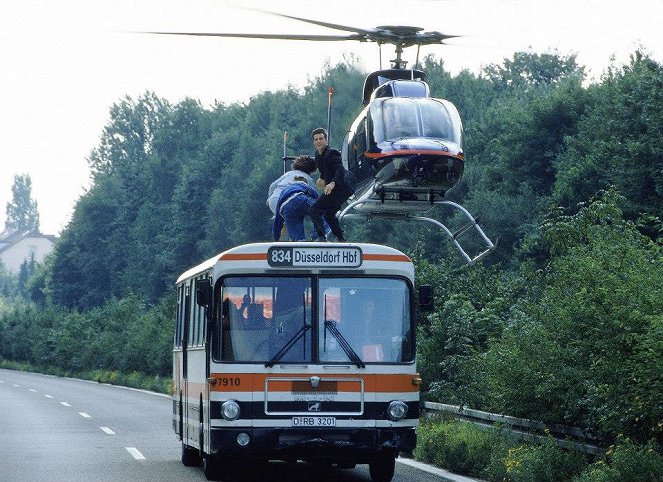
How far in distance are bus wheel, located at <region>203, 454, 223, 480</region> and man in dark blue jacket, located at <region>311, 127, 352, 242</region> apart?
3301 millimetres

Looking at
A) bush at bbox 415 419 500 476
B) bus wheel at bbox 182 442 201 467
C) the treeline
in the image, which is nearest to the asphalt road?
bus wheel at bbox 182 442 201 467

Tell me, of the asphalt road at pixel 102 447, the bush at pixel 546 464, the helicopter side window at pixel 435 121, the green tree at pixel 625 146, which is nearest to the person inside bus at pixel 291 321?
the asphalt road at pixel 102 447

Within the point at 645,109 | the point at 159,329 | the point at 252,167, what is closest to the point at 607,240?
the point at 645,109

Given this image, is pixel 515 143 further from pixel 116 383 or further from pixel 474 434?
pixel 474 434

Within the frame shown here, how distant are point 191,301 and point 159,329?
38463 mm

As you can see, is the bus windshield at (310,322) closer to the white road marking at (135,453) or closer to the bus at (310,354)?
the bus at (310,354)

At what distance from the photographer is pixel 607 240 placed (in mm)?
16344

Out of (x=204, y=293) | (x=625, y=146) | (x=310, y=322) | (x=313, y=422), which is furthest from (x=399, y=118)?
(x=625, y=146)

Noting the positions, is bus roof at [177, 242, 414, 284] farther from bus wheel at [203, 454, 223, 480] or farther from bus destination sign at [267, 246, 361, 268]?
bus wheel at [203, 454, 223, 480]

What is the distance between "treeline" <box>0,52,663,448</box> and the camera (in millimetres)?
14453

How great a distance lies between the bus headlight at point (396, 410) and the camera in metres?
14.7

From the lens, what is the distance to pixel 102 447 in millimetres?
21656

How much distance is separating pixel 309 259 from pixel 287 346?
3.15 ft

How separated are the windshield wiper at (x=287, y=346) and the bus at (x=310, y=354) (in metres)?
0.01
